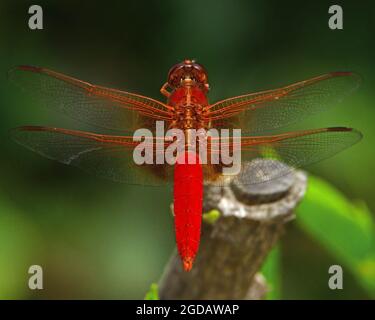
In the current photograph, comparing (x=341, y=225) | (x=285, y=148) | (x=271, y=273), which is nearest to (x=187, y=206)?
(x=285, y=148)

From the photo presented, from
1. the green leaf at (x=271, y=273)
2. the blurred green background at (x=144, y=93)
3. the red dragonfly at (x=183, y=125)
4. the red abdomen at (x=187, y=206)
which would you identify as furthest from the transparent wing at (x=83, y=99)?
the blurred green background at (x=144, y=93)

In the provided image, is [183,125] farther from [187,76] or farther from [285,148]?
[285,148]

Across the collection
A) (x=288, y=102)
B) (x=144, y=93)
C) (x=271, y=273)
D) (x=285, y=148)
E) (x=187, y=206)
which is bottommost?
(x=271, y=273)

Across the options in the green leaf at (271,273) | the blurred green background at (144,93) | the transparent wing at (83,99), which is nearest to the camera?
the transparent wing at (83,99)

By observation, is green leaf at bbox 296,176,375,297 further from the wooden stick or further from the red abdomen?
the red abdomen

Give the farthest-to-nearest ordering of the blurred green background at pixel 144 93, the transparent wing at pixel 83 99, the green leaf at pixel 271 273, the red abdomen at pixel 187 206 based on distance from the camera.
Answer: the blurred green background at pixel 144 93 < the green leaf at pixel 271 273 < the transparent wing at pixel 83 99 < the red abdomen at pixel 187 206

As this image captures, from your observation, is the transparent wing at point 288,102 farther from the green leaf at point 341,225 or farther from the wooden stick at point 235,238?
the green leaf at point 341,225

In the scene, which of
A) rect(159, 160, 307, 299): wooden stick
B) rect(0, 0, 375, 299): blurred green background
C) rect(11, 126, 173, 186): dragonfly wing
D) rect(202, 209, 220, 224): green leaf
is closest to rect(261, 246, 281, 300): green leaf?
rect(159, 160, 307, 299): wooden stick
